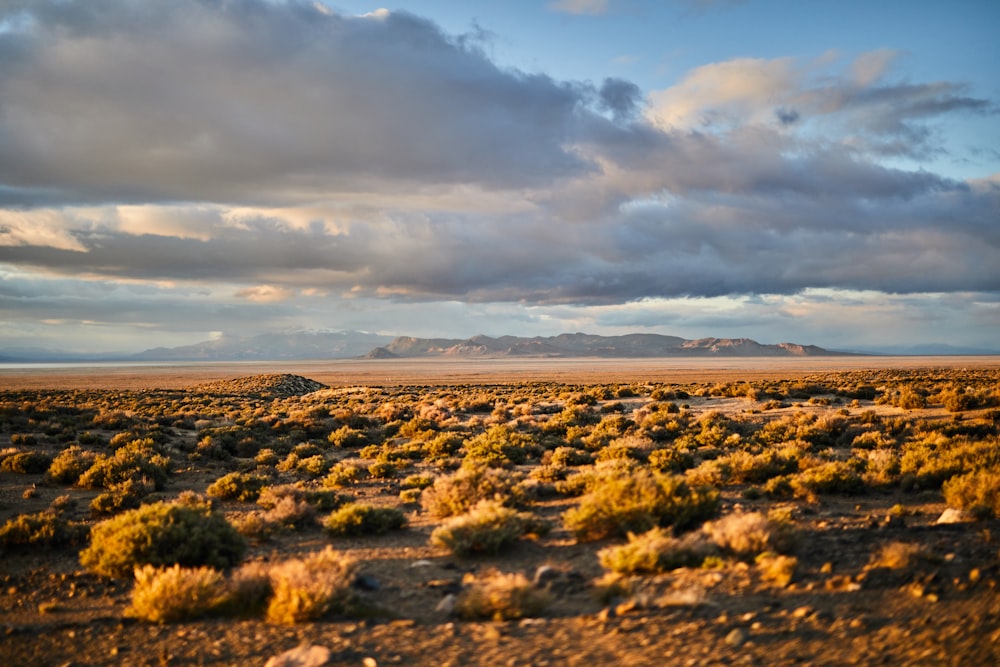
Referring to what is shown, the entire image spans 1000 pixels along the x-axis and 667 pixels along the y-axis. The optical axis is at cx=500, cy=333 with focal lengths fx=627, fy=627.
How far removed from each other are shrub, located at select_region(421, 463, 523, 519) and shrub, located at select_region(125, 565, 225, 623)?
5.79 metres

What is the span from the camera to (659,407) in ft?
110

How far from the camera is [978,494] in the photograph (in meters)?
11.3

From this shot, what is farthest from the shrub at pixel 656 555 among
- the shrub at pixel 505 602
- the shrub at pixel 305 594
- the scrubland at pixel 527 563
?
the shrub at pixel 305 594

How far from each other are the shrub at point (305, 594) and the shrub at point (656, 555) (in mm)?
3572

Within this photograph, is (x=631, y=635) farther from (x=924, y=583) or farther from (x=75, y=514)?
(x=75, y=514)

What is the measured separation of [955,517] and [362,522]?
34.4 feet

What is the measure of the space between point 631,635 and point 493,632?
59.1 inches

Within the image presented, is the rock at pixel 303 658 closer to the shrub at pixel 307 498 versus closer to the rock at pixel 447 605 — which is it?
the rock at pixel 447 605

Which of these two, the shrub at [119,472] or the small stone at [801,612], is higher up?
the small stone at [801,612]

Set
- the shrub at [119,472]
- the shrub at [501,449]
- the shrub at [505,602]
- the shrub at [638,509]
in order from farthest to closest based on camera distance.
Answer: the shrub at [501,449] → the shrub at [119,472] → the shrub at [638,509] → the shrub at [505,602]

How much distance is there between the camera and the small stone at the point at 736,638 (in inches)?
249

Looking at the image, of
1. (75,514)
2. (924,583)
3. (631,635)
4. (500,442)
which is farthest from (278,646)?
(500,442)

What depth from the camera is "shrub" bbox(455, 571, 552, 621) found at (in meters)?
7.39

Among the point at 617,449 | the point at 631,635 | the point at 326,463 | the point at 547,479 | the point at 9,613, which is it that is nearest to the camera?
the point at 631,635
